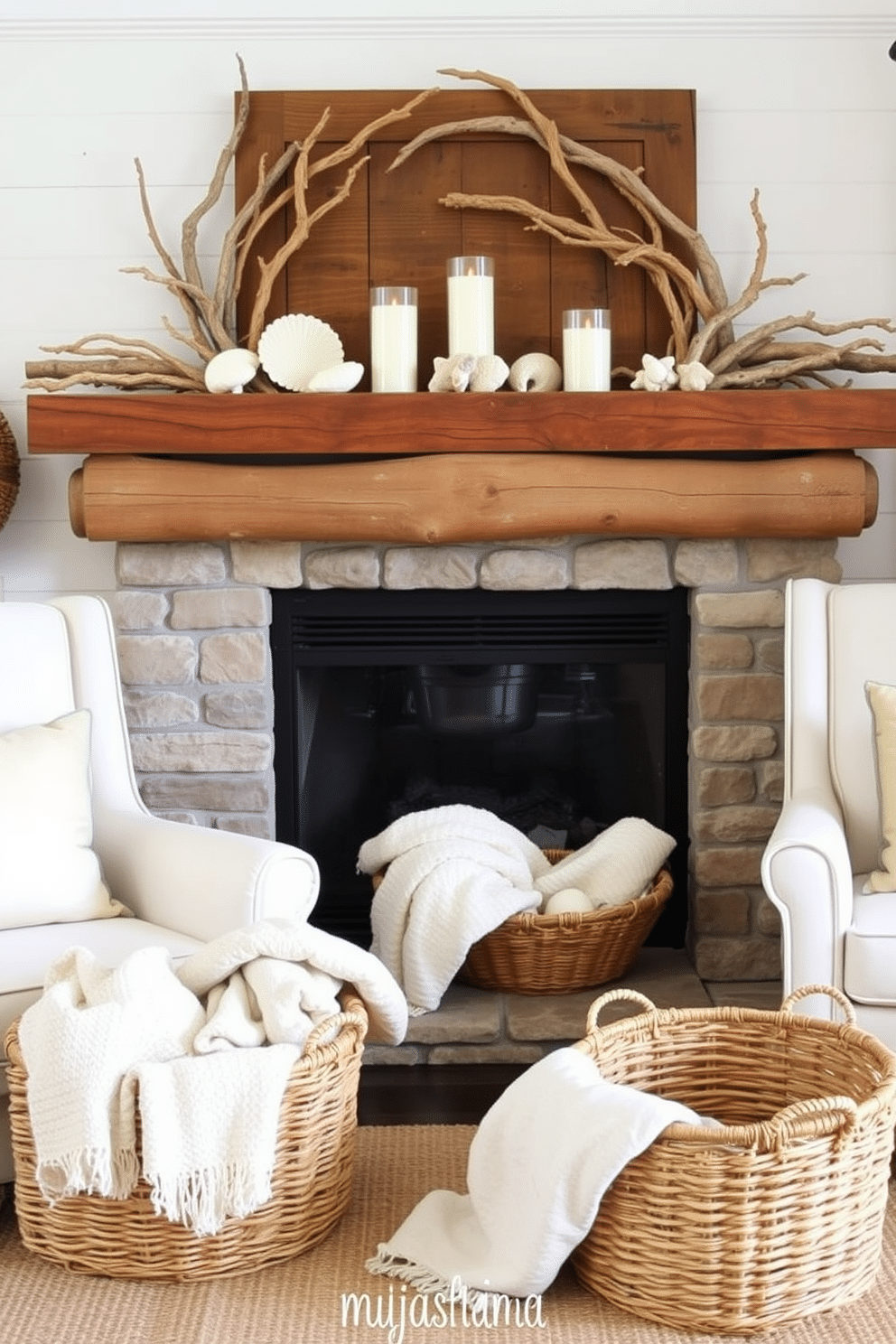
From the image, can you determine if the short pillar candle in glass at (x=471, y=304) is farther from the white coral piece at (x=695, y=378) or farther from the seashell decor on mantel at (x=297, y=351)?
the white coral piece at (x=695, y=378)

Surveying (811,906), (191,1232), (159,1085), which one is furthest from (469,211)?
(191,1232)

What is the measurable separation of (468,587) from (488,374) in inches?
→ 18.2

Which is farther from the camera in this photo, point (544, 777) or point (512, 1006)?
point (544, 777)

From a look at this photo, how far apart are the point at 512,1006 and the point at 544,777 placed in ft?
1.96

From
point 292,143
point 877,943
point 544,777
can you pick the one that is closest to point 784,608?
point 544,777

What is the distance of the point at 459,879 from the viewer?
301cm

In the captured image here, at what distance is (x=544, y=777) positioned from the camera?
3.46 metres

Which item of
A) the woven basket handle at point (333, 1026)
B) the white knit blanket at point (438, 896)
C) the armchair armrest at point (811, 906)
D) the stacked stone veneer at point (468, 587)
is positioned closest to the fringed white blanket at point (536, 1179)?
the woven basket handle at point (333, 1026)

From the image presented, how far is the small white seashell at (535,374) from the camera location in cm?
307

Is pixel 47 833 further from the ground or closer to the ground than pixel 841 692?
closer to the ground

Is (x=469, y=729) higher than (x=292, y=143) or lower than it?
lower

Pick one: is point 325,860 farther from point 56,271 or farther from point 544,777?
point 56,271

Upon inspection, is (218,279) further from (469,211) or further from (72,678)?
(72,678)

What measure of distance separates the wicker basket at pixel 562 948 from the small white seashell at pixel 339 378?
3.63 feet
